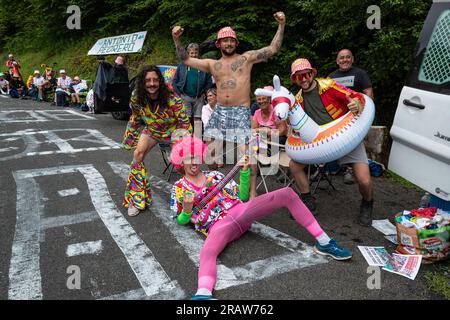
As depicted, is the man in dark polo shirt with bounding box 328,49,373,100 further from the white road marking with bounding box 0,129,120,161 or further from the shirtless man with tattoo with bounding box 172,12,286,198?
the white road marking with bounding box 0,129,120,161

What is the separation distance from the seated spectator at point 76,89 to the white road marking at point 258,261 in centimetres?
1093

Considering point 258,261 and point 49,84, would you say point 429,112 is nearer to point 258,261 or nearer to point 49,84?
point 258,261

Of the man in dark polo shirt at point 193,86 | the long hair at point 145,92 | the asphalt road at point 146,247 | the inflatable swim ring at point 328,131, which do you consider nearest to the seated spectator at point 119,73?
the man in dark polo shirt at point 193,86

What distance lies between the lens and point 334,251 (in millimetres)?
2980

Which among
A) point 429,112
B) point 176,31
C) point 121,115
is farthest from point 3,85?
point 429,112

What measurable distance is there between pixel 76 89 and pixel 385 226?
13.0 meters

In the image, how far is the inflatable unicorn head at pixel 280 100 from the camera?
3113mm

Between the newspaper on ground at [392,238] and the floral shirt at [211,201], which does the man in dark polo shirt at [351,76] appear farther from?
the floral shirt at [211,201]

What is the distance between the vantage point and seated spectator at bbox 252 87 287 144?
5156mm

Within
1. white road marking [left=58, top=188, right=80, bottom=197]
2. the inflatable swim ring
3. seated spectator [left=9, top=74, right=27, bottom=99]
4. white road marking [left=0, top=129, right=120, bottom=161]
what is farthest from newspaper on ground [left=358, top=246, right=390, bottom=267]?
seated spectator [left=9, top=74, right=27, bottom=99]

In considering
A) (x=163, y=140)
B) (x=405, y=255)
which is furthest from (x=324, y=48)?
(x=405, y=255)

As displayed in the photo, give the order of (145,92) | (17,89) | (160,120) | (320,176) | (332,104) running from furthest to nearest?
(17,89) < (320,176) < (160,120) < (145,92) < (332,104)
